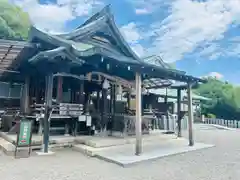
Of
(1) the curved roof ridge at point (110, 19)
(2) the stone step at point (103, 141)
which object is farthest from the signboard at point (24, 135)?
(1) the curved roof ridge at point (110, 19)

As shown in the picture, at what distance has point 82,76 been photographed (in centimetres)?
795

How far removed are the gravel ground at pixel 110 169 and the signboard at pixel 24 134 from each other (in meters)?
0.44

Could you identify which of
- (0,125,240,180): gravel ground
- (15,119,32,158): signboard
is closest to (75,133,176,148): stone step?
(0,125,240,180): gravel ground

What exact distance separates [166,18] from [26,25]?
15.2 m

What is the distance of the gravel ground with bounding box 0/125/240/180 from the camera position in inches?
156

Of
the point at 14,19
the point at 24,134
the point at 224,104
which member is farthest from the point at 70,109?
the point at 224,104

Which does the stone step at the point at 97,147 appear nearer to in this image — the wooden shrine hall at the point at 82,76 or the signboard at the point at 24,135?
the wooden shrine hall at the point at 82,76

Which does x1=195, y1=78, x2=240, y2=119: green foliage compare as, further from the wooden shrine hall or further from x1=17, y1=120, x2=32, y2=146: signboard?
x1=17, y1=120, x2=32, y2=146: signboard

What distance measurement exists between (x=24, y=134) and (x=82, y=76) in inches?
126

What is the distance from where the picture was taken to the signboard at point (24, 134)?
17.3 feet

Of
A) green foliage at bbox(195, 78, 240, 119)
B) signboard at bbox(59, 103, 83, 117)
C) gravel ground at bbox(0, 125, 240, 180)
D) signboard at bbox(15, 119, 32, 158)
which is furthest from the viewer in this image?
green foliage at bbox(195, 78, 240, 119)

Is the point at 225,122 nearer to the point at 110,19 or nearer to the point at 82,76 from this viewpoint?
the point at 110,19

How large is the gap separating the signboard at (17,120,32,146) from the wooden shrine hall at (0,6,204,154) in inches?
15.5

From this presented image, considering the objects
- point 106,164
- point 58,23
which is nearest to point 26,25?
point 58,23
